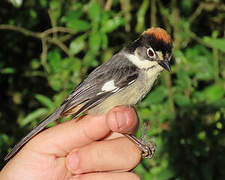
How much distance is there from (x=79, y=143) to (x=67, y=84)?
3.30ft

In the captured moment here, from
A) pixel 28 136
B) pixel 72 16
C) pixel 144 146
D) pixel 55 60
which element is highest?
pixel 72 16

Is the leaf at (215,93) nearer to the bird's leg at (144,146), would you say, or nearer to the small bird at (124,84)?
the small bird at (124,84)

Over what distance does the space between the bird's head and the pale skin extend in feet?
1.46

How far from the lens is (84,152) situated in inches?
98.3

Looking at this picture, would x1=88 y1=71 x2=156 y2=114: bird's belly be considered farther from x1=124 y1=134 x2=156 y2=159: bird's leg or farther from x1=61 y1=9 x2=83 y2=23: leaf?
x1=61 y1=9 x2=83 y2=23: leaf

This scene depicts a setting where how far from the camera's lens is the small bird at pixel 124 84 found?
2.67 metres

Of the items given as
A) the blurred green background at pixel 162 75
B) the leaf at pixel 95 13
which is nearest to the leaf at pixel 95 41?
the blurred green background at pixel 162 75

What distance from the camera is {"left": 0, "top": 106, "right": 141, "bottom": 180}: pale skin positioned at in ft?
8.09

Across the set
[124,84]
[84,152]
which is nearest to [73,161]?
[84,152]

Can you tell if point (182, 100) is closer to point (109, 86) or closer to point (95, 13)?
point (109, 86)

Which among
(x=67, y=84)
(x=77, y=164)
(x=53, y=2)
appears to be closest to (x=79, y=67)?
(x=67, y=84)

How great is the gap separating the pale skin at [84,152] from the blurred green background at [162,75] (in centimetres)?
66

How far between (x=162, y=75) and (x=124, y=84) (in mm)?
918

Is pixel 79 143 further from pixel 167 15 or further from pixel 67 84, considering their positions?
pixel 167 15
